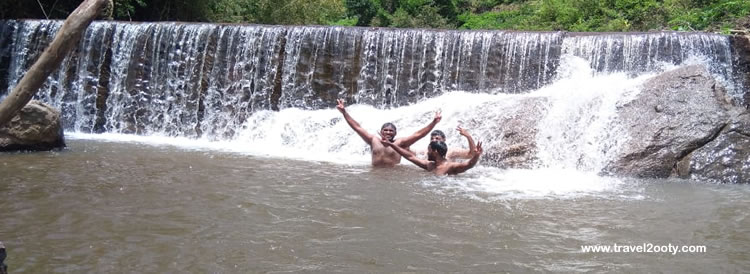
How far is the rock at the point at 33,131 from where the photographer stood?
8891 mm

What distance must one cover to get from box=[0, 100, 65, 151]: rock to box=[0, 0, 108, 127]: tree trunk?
511 centimetres

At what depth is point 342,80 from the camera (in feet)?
39.8

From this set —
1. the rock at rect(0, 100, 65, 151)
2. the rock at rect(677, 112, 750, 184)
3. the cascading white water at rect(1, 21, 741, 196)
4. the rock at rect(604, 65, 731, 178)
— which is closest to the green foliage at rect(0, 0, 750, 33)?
the cascading white water at rect(1, 21, 741, 196)

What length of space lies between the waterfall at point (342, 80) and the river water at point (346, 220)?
1773 mm

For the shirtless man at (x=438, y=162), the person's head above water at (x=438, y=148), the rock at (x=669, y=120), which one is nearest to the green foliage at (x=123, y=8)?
the shirtless man at (x=438, y=162)

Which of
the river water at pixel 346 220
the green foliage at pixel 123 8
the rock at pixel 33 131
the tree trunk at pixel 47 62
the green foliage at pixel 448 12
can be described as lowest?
the river water at pixel 346 220

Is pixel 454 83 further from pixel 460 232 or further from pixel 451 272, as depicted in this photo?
pixel 451 272

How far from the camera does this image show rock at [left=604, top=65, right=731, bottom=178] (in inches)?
328

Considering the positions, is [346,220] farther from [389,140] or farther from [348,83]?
[348,83]

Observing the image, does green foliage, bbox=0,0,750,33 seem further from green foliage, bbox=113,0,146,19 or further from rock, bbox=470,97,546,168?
rock, bbox=470,97,546,168

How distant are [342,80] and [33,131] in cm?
482

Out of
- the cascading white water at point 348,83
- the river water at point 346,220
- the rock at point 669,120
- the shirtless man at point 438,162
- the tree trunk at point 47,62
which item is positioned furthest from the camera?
the cascading white water at point 348,83

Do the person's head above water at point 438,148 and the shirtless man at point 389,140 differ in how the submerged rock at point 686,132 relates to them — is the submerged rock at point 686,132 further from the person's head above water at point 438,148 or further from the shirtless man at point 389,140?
the shirtless man at point 389,140

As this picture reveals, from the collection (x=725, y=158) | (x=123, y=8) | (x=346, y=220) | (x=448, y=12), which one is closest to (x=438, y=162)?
(x=346, y=220)
